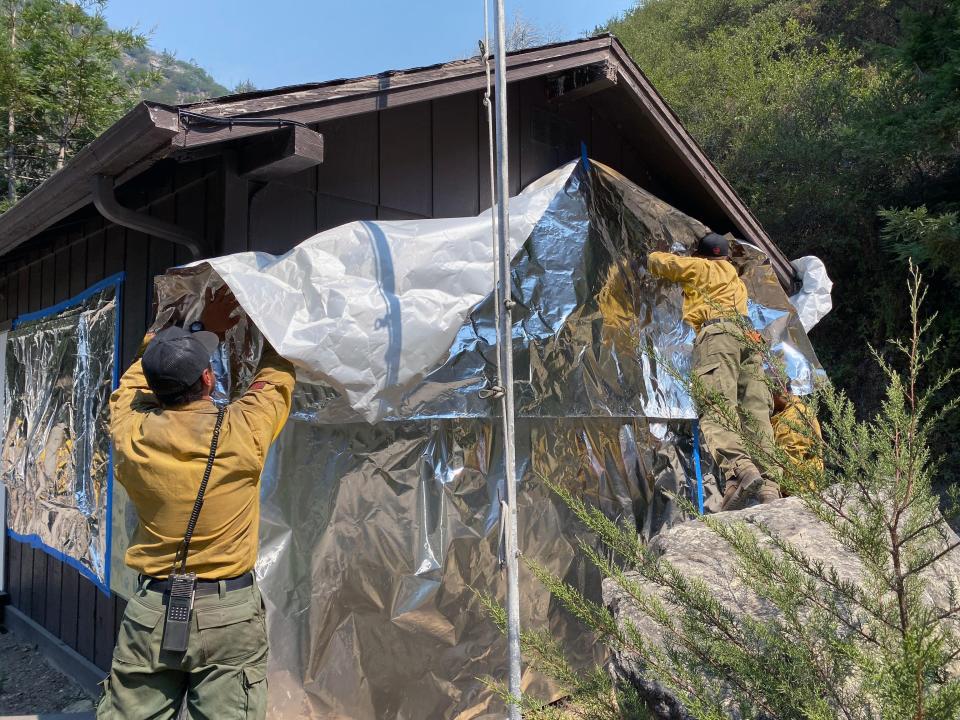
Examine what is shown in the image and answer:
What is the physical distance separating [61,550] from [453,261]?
10.4 feet

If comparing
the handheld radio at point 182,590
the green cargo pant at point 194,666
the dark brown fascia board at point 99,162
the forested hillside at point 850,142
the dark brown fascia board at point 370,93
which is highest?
the forested hillside at point 850,142

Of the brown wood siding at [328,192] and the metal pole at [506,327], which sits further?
the brown wood siding at [328,192]

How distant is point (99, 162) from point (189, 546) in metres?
1.56

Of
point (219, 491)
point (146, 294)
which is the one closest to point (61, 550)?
point (146, 294)

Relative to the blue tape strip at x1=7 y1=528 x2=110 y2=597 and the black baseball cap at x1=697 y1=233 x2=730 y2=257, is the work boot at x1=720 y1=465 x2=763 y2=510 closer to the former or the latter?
the black baseball cap at x1=697 y1=233 x2=730 y2=257

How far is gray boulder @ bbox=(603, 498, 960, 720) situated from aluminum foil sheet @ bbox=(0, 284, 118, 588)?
2.79 meters

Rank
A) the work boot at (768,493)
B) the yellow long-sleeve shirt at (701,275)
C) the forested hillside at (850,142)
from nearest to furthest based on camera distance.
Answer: the work boot at (768,493), the yellow long-sleeve shirt at (701,275), the forested hillside at (850,142)

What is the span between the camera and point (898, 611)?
163cm

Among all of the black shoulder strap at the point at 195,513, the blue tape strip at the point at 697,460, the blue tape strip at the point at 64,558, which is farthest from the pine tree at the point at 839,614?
the blue tape strip at the point at 64,558

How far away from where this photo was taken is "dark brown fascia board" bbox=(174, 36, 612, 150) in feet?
8.97

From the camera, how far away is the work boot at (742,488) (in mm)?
4016

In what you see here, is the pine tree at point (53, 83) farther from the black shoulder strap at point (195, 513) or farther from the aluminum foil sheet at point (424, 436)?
the black shoulder strap at point (195, 513)

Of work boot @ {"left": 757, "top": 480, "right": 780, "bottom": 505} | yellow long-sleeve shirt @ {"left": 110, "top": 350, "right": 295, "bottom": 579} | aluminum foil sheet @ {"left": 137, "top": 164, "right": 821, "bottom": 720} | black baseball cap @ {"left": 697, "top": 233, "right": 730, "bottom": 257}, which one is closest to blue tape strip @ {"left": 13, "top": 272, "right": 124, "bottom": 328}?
aluminum foil sheet @ {"left": 137, "top": 164, "right": 821, "bottom": 720}

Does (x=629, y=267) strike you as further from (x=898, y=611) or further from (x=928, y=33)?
(x=928, y=33)
